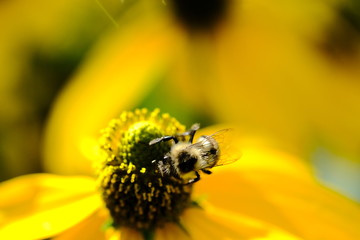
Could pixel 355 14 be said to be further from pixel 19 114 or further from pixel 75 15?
pixel 19 114

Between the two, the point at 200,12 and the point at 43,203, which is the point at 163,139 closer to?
the point at 43,203

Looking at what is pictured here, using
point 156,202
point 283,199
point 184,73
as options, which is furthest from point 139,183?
point 184,73

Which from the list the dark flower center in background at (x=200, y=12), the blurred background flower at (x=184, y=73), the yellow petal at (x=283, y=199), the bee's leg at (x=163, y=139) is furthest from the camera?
the dark flower center in background at (x=200, y=12)

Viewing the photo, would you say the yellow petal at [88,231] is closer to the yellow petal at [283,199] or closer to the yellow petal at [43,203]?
the yellow petal at [43,203]

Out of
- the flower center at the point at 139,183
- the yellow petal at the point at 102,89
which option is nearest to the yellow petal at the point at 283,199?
the flower center at the point at 139,183

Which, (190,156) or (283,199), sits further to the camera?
(283,199)

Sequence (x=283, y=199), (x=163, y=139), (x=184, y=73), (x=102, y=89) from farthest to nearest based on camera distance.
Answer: (x=184, y=73) → (x=102, y=89) → (x=283, y=199) → (x=163, y=139)
